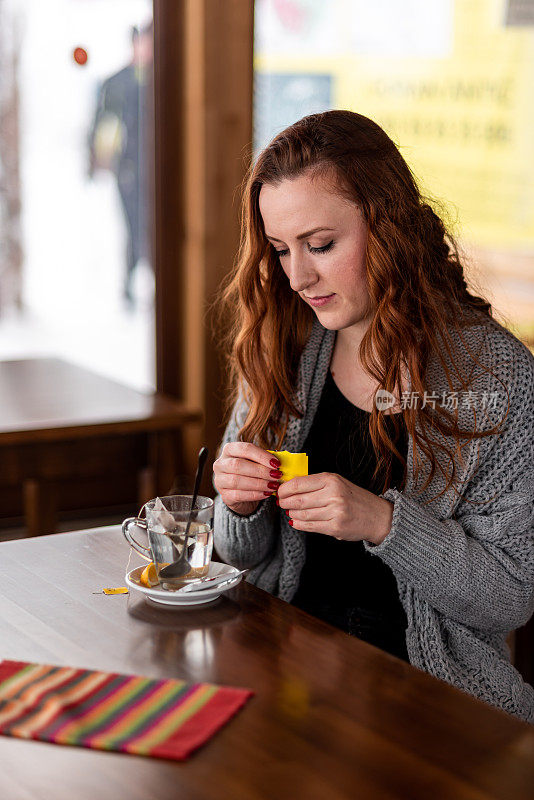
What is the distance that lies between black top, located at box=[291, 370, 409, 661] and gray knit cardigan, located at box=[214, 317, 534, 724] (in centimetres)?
5

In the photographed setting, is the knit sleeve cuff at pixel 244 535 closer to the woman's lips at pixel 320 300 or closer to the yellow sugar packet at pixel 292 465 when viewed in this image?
the yellow sugar packet at pixel 292 465

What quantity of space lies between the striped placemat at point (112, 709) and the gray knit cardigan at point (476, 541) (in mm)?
425

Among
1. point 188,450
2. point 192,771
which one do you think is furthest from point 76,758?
point 188,450

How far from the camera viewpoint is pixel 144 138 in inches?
134

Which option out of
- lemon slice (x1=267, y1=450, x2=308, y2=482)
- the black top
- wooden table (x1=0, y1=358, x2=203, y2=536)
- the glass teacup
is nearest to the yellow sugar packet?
lemon slice (x1=267, y1=450, x2=308, y2=482)

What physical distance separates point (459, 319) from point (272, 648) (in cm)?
68

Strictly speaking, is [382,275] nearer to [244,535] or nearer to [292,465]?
[292,465]

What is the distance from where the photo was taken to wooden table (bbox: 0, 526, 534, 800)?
0.93m

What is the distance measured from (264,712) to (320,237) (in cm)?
77

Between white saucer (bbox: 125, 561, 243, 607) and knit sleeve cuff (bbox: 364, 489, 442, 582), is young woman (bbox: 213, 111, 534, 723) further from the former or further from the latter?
white saucer (bbox: 125, 561, 243, 607)

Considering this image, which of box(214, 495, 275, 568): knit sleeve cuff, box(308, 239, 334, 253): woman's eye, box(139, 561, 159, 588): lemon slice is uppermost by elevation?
box(308, 239, 334, 253): woman's eye

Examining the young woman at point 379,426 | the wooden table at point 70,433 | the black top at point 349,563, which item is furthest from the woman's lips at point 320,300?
the wooden table at point 70,433

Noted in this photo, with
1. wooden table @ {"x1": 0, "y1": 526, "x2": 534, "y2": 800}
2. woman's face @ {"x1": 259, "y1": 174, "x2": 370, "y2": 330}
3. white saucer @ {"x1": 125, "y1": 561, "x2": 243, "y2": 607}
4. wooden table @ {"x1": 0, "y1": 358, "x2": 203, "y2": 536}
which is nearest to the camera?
wooden table @ {"x1": 0, "y1": 526, "x2": 534, "y2": 800}

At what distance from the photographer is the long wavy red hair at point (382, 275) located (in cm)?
158
